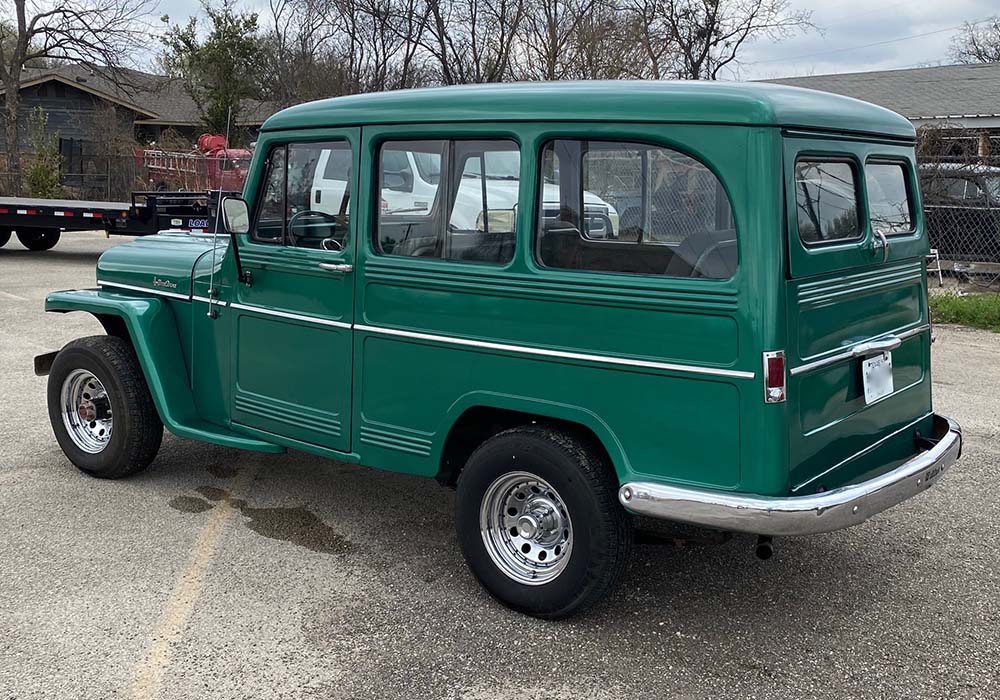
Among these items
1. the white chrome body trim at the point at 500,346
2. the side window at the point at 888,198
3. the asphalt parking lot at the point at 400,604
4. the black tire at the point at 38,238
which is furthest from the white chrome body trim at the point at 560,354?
the black tire at the point at 38,238

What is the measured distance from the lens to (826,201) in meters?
A: 3.80

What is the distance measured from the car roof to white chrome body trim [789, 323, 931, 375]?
32.3 inches

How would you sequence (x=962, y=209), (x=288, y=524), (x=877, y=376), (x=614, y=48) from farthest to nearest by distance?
(x=614, y=48) → (x=962, y=209) → (x=288, y=524) → (x=877, y=376)

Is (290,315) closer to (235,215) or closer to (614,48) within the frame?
(235,215)

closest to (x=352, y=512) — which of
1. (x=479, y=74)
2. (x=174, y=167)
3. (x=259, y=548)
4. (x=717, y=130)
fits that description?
(x=259, y=548)

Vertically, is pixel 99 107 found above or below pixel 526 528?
above

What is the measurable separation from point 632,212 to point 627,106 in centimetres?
38

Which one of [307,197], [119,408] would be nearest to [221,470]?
[119,408]

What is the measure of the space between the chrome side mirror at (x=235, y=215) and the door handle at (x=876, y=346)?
2.73 meters

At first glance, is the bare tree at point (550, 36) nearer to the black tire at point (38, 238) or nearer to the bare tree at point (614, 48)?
the bare tree at point (614, 48)

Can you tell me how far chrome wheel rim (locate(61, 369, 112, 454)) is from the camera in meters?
5.54

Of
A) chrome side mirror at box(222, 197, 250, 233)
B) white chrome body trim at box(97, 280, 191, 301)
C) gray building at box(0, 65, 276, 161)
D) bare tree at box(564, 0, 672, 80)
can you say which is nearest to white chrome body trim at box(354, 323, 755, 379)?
chrome side mirror at box(222, 197, 250, 233)

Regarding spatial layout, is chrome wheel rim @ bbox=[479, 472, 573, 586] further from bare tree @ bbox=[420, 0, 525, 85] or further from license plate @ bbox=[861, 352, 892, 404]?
bare tree @ bbox=[420, 0, 525, 85]

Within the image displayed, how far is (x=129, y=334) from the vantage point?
5430 millimetres
